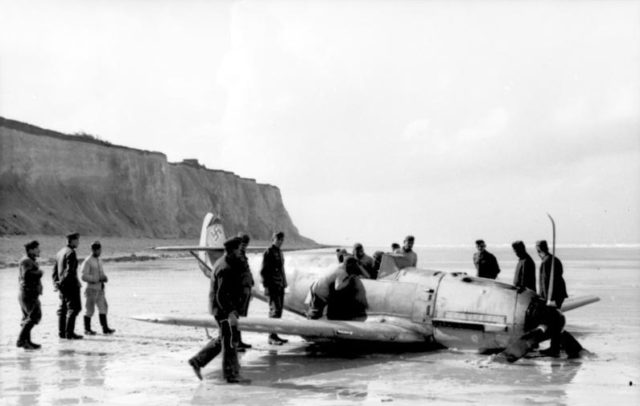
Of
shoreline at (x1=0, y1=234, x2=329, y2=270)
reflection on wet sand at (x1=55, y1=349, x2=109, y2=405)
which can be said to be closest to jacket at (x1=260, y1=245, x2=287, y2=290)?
reflection on wet sand at (x1=55, y1=349, x2=109, y2=405)

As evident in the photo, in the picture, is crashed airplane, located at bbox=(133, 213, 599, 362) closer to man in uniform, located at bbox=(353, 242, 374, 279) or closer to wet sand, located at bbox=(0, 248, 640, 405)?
wet sand, located at bbox=(0, 248, 640, 405)

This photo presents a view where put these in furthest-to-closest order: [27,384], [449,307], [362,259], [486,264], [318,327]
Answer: [486,264], [362,259], [449,307], [318,327], [27,384]

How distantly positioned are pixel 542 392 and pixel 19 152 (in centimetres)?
8029

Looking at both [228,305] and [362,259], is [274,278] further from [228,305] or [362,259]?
[228,305]

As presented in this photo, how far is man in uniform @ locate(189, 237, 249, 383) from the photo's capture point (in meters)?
9.27

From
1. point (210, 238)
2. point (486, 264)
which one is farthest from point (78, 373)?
point (210, 238)

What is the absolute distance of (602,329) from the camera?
1485 cm

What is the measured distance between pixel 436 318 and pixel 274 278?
118 inches

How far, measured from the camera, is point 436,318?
1165cm

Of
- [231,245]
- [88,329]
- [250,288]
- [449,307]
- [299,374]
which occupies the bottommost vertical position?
[299,374]

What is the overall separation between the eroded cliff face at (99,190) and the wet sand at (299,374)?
2337 inches

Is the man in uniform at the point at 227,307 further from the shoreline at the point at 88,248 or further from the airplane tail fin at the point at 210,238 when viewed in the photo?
the shoreline at the point at 88,248

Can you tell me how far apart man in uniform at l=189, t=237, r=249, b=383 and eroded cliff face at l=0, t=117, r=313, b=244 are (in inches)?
2470

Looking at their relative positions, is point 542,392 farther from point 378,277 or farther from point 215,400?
point 378,277
